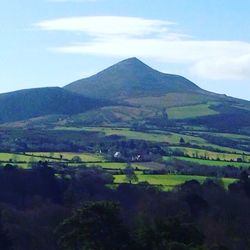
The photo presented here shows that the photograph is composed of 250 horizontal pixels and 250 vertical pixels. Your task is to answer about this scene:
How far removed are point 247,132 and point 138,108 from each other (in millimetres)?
47885

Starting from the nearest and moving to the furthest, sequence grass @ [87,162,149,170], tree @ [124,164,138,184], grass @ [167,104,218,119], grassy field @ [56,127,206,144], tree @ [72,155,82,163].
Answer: tree @ [124,164,138,184] < grass @ [87,162,149,170] < tree @ [72,155,82,163] < grassy field @ [56,127,206,144] < grass @ [167,104,218,119]

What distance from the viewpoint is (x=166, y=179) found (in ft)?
226

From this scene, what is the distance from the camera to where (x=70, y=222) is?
102 ft

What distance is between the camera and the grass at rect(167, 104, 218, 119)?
176375 millimetres

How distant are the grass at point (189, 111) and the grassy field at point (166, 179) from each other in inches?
4046

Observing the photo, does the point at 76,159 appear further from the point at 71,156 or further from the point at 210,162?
the point at 210,162

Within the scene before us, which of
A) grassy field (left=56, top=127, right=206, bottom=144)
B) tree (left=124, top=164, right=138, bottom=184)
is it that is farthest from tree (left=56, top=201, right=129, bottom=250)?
grassy field (left=56, top=127, right=206, bottom=144)

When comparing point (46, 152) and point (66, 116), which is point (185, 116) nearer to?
point (66, 116)

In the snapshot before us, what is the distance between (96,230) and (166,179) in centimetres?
3894

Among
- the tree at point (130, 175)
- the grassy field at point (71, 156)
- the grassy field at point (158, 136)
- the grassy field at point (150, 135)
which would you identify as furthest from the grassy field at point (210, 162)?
the grassy field at point (150, 135)

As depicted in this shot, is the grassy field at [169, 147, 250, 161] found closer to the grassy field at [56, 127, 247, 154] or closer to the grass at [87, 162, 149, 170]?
the grassy field at [56, 127, 247, 154]

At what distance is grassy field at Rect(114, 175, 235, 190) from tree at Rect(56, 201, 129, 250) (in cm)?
3202

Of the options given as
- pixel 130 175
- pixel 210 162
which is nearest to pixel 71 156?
pixel 210 162

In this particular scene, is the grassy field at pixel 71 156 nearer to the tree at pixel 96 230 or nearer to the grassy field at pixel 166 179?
the grassy field at pixel 166 179
